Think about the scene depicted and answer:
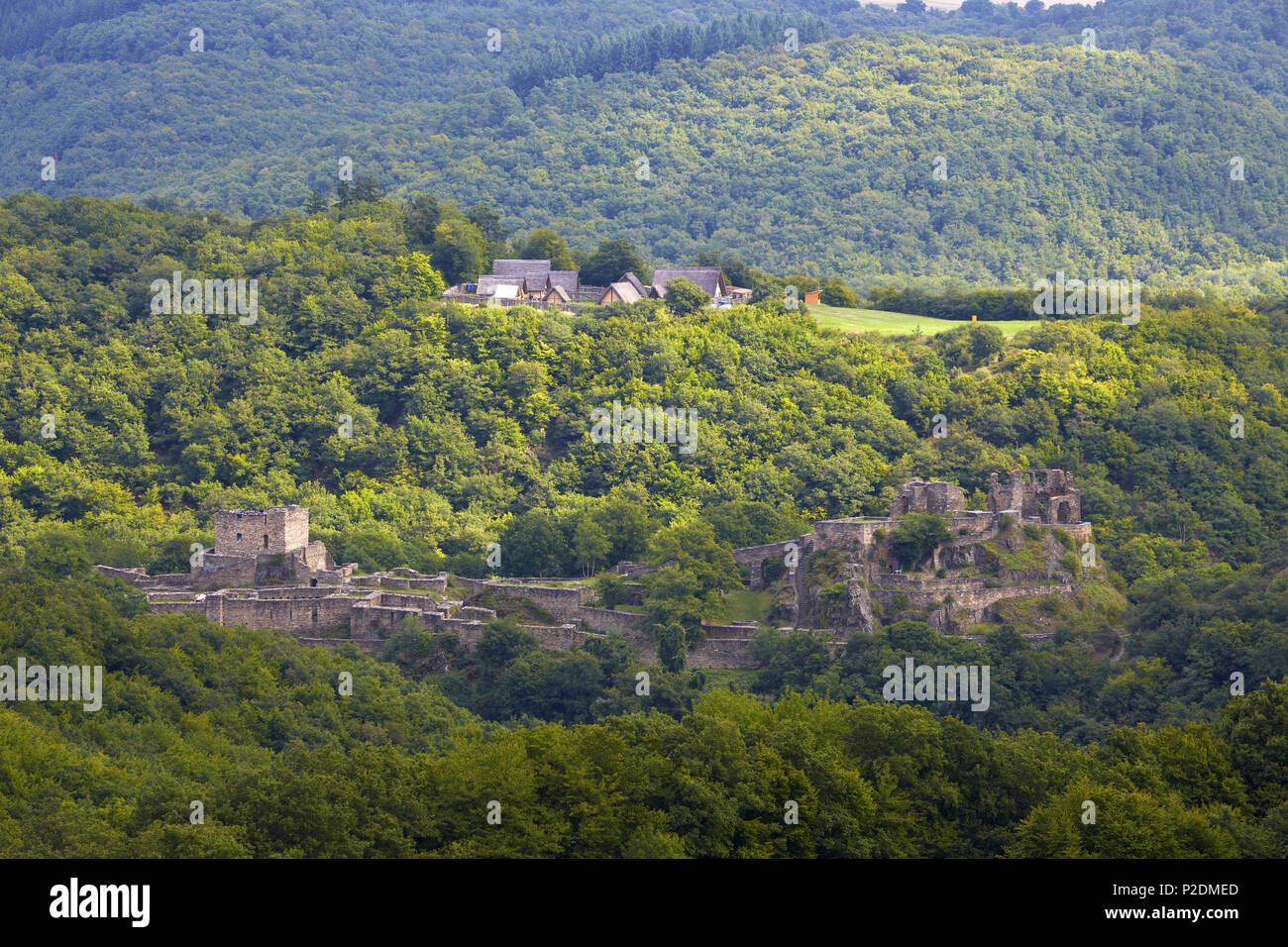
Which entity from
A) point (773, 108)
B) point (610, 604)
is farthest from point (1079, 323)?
point (773, 108)

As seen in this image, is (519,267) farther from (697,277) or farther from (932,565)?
(932,565)

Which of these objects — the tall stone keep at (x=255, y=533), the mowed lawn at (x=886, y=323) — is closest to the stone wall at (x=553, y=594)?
the tall stone keep at (x=255, y=533)

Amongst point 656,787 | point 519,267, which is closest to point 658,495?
point 519,267

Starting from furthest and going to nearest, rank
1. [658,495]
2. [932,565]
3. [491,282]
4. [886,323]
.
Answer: [886,323]
[491,282]
[658,495]
[932,565]

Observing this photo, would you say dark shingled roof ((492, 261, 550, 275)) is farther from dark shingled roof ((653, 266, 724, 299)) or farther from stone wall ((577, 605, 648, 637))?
stone wall ((577, 605, 648, 637))

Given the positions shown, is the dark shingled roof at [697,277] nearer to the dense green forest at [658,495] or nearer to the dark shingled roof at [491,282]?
the dense green forest at [658,495]

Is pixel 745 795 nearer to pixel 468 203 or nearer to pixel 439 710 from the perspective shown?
pixel 439 710
